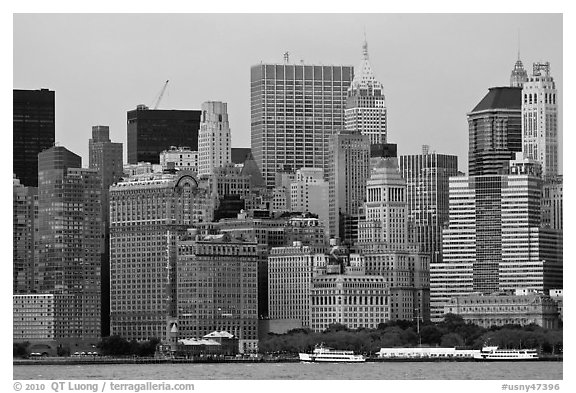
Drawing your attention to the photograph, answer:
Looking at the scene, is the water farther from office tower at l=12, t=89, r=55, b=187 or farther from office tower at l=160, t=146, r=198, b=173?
office tower at l=160, t=146, r=198, b=173

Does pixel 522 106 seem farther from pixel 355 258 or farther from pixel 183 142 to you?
pixel 183 142

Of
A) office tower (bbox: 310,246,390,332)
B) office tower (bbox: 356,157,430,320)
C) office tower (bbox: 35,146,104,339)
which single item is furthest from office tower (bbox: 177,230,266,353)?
office tower (bbox: 356,157,430,320)

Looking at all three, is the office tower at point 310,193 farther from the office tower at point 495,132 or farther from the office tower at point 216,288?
the office tower at point 216,288

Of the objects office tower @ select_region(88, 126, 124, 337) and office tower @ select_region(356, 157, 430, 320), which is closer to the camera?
office tower @ select_region(88, 126, 124, 337)

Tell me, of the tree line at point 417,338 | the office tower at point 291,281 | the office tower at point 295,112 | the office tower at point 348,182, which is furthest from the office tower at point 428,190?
the tree line at point 417,338

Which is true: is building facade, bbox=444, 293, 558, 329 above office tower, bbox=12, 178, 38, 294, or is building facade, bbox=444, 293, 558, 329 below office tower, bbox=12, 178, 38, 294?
below

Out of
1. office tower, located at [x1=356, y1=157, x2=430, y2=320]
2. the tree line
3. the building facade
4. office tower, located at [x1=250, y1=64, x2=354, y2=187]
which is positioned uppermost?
office tower, located at [x1=250, y1=64, x2=354, y2=187]

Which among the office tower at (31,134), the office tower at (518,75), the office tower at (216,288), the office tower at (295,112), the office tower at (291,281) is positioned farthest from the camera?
the office tower at (295,112)
